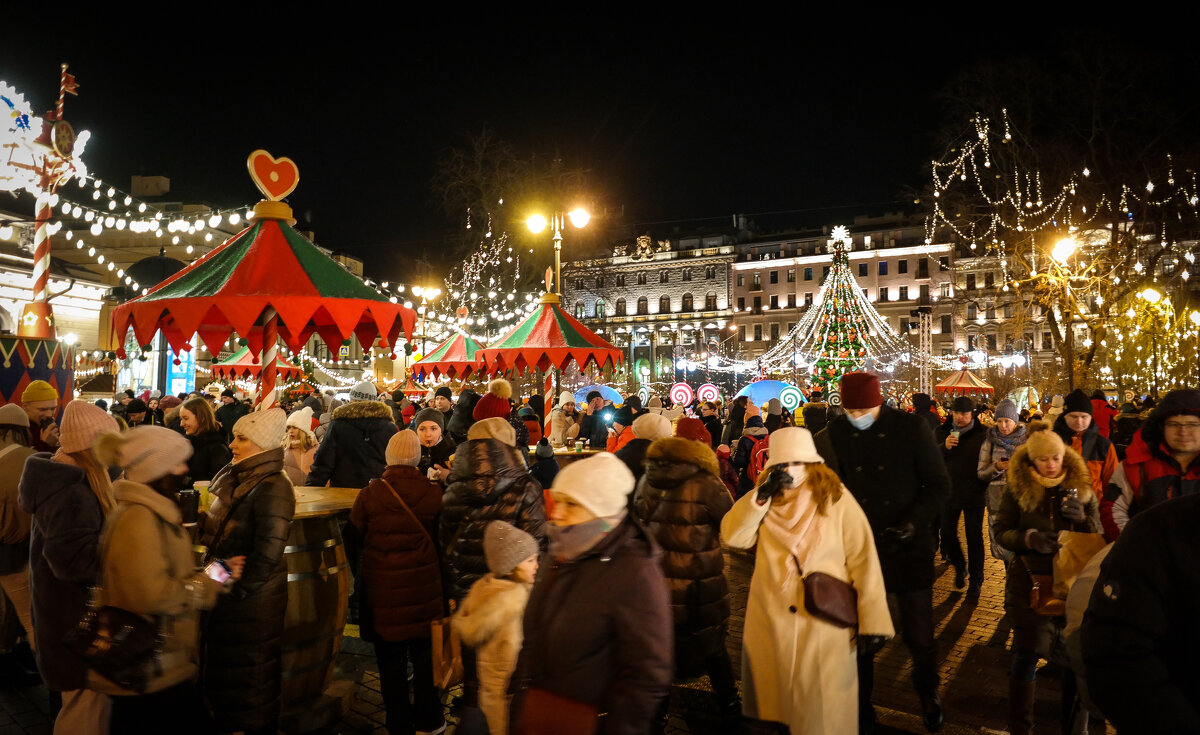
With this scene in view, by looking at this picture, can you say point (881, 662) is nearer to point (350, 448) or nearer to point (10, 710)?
point (350, 448)

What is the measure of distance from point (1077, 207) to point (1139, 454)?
22.0 m

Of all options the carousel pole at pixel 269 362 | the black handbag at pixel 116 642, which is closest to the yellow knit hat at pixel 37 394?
the carousel pole at pixel 269 362

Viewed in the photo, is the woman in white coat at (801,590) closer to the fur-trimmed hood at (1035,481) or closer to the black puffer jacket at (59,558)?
the fur-trimmed hood at (1035,481)

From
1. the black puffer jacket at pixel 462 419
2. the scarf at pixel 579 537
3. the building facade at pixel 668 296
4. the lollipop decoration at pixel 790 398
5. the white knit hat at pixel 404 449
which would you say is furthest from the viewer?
the building facade at pixel 668 296

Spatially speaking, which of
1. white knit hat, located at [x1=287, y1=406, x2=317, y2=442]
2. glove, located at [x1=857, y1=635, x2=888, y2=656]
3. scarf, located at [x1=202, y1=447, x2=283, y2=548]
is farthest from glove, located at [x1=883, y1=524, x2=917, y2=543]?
white knit hat, located at [x1=287, y1=406, x2=317, y2=442]

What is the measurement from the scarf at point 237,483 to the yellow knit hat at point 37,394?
3.84 metres

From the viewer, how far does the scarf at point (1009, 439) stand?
22.0 ft

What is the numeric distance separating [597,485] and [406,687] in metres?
2.40

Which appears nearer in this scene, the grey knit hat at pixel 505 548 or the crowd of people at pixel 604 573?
the crowd of people at pixel 604 573

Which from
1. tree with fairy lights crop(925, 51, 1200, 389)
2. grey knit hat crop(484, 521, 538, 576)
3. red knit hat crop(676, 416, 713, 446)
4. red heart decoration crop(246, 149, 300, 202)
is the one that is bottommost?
grey knit hat crop(484, 521, 538, 576)

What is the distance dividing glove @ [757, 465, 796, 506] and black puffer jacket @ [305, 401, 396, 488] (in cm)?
360

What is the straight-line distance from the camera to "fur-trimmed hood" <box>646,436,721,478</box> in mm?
4039

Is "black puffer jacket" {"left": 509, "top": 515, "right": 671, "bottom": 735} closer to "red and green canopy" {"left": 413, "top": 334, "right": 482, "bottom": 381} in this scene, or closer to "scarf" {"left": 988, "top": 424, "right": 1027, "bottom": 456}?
"scarf" {"left": 988, "top": 424, "right": 1027, "bottom": 456}

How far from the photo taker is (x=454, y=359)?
14938mm
